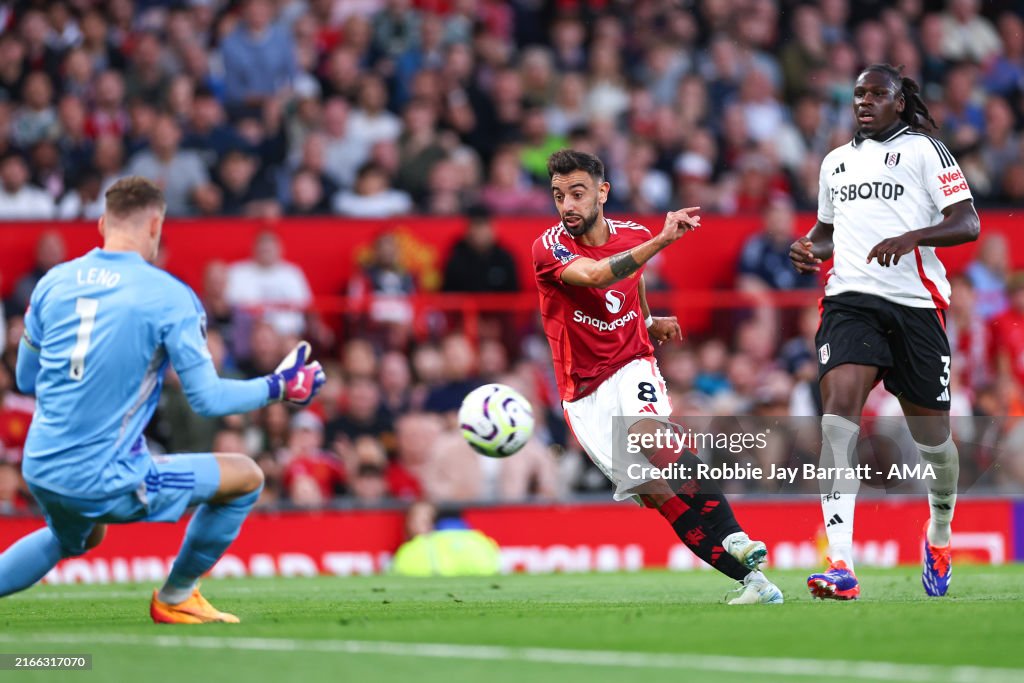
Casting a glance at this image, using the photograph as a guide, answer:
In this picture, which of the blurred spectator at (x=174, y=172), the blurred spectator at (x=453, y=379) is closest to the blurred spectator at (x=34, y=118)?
the blurred spectator at (x=174, y=172)

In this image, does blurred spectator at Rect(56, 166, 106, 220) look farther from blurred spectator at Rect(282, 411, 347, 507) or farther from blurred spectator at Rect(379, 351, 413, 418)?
blurred spectator at Rect(379, 351, 413, 418)

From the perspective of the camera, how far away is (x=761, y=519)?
48.7 ft

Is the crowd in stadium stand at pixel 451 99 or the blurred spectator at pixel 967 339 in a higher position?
the crowd in stadium stand at pixel 451 99

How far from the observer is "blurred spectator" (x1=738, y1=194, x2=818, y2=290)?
1683cm

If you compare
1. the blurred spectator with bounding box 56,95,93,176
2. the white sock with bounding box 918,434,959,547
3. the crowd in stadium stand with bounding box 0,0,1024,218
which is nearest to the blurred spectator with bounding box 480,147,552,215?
the crowd in stadium stand with bounding box 0,0,1024,218

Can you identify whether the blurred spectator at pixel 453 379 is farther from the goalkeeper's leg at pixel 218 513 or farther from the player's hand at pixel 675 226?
the goalkeeper's leg at pixel 218 513

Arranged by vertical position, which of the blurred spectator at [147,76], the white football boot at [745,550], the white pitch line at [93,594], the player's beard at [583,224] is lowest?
the white pitch line at [93,594]

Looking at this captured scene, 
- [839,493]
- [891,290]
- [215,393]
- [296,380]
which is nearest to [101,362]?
[215,393]

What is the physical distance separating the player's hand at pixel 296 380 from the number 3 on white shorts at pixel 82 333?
0.78m

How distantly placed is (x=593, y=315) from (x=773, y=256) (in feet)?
28.1

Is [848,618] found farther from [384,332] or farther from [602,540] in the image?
[384,332]

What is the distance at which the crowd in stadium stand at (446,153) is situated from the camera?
1511 cm

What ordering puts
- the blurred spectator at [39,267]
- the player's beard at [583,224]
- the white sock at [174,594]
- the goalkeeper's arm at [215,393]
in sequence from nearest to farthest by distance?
the goalkeeper's arm at [215,393] < the white sock at [174,594] < the player's beard at [583,224] < the blurred spectator at [39,267]

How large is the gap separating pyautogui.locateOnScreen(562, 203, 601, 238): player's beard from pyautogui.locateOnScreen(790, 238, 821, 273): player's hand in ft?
3.79
